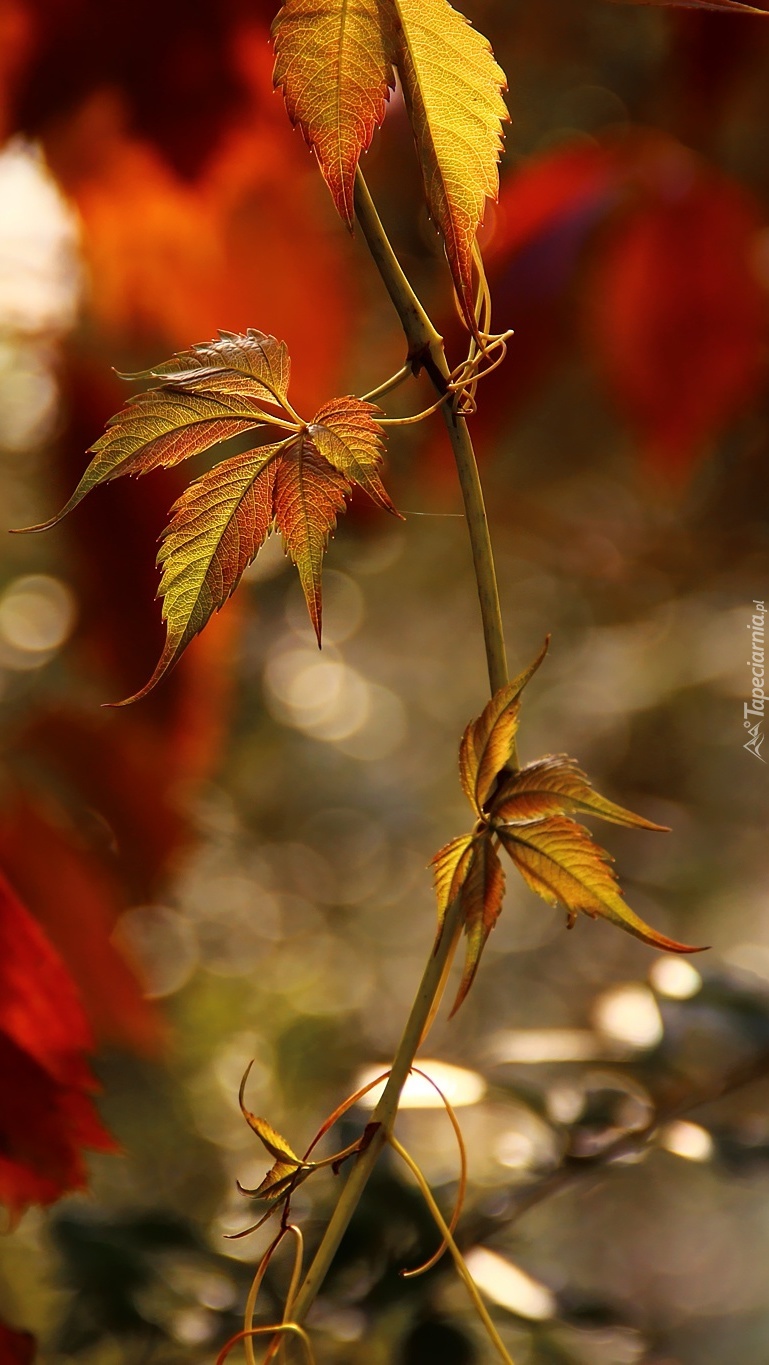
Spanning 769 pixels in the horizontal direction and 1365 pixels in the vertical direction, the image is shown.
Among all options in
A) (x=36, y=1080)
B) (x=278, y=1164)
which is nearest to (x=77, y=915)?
(x=36, y=1080)

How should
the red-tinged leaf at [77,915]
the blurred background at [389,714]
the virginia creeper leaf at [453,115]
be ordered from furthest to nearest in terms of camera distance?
the red-tinged leaf at [77,915] < the blurred background at [389,714] < the virginia creeper leaf at [453,115]

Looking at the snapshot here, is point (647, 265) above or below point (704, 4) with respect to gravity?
above

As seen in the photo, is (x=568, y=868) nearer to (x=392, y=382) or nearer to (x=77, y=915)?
(x=392, y=382)

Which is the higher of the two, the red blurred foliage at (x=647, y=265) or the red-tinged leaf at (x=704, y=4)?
the red blurred foliage at (x=647, y=265)

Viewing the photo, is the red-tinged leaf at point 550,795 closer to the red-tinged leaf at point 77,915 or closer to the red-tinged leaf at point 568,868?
the red-tinged leaf at point 568,868

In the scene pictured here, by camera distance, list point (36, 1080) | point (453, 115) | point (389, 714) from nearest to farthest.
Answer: point (453, 115)
point (36, 1080)
point (389, 714)

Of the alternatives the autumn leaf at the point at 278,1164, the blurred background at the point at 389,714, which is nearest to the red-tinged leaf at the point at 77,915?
the blurred background at the point at 389,714

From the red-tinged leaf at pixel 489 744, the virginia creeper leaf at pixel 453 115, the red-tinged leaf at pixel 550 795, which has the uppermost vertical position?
the virginia creeper leaf at pixel 453 115

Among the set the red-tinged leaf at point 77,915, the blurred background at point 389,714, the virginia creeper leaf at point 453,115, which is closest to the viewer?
the virginia creeper leaf at point 453,115

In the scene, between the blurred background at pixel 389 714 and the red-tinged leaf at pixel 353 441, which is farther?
the blurred background at pixel 389 714
